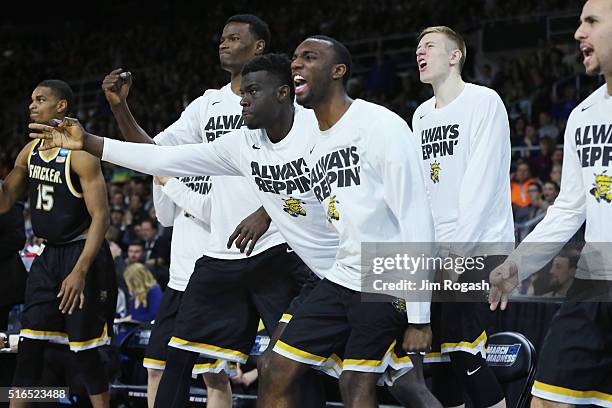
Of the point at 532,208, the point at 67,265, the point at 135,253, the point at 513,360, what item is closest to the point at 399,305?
the point at 513,360

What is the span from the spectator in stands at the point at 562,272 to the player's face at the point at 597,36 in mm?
3340

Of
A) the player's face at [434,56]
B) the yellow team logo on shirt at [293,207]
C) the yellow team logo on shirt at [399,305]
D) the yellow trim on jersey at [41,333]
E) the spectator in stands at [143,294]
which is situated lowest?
the spectator in stands at [143,294]

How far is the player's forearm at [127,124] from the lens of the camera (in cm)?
477

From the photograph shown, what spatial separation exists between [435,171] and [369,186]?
109cm

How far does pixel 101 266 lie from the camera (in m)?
5.73

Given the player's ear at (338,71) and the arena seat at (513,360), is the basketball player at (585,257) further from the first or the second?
the arena seat at (513,360)

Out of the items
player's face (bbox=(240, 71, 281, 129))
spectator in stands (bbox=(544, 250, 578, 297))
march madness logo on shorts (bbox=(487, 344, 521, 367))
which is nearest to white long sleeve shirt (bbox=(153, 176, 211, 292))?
player's face (bbox=(240, 71, 281, 129))

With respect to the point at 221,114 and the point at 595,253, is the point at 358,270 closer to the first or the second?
the point at 595,253

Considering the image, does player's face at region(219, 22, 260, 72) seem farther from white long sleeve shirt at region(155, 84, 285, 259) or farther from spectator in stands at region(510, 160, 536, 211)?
spectator in stands at region(510, 160, 536, 211)

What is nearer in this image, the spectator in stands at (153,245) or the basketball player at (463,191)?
the basketball player at (463,191)

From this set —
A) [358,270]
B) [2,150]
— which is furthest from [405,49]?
[358,270]

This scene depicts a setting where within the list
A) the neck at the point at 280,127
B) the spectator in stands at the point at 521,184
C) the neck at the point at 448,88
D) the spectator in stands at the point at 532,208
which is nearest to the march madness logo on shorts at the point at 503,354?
the neck at the point at 448,88

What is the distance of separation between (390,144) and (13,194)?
3.06m

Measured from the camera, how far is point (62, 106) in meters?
5.83
